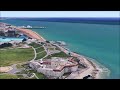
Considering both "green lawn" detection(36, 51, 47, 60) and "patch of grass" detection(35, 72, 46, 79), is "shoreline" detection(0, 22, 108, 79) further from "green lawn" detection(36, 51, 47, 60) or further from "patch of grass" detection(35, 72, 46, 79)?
"patch of grass" detection(35, 72, 46, 79)

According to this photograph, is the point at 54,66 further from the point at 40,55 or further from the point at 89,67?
the point at 89,67

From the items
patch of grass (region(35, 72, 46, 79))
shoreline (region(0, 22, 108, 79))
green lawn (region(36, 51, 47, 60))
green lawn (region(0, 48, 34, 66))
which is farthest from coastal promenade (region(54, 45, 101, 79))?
green lawn (region(0, 48, 34, 66))

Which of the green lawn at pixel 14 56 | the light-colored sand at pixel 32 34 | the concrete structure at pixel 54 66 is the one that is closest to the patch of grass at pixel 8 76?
the green lawn at pixel 14 56

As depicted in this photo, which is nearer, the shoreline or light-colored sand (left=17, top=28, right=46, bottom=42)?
the shoreline

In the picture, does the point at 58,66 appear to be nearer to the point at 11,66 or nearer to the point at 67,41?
the point at 67,41

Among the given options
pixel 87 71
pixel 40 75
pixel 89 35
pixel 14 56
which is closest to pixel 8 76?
pixel 14 56
